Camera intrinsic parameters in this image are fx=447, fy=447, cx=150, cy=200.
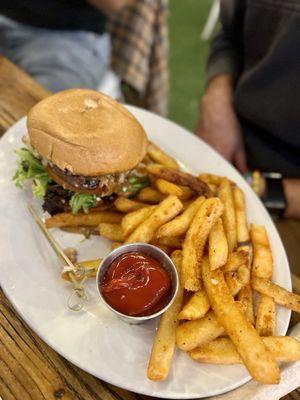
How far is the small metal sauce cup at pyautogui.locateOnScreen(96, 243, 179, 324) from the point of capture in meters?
1.51

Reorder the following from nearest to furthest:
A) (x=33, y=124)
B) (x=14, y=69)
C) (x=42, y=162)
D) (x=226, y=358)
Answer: (x=226, y=358), (x=33, y=124), (x=42, y=162), (x=14, y=69)

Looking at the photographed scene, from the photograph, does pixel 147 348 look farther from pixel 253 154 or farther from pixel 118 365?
pixel 253 154

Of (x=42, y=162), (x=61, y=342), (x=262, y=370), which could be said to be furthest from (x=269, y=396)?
(x=42, y=162)

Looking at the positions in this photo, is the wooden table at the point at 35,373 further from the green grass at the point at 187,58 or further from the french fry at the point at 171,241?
the green grass at the point at 187,58

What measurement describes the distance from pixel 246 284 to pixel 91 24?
234cm

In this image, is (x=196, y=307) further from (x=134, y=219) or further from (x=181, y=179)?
(x=181, y=179)

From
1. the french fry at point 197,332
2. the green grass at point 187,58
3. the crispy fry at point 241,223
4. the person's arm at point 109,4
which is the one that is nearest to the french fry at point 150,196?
the crispy fry at point 241,223

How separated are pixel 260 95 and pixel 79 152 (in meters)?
1.11

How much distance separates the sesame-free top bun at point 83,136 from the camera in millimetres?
1732

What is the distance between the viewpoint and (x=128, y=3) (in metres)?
3.15

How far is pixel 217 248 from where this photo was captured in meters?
1.59

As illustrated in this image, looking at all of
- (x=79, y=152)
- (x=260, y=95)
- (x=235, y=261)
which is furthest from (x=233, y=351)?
(x=260, y=95)

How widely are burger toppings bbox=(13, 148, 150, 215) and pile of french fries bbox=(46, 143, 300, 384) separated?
62 mm

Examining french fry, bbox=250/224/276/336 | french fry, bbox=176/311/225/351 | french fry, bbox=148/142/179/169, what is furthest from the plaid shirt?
french fry, bbox=176/311/225/351
